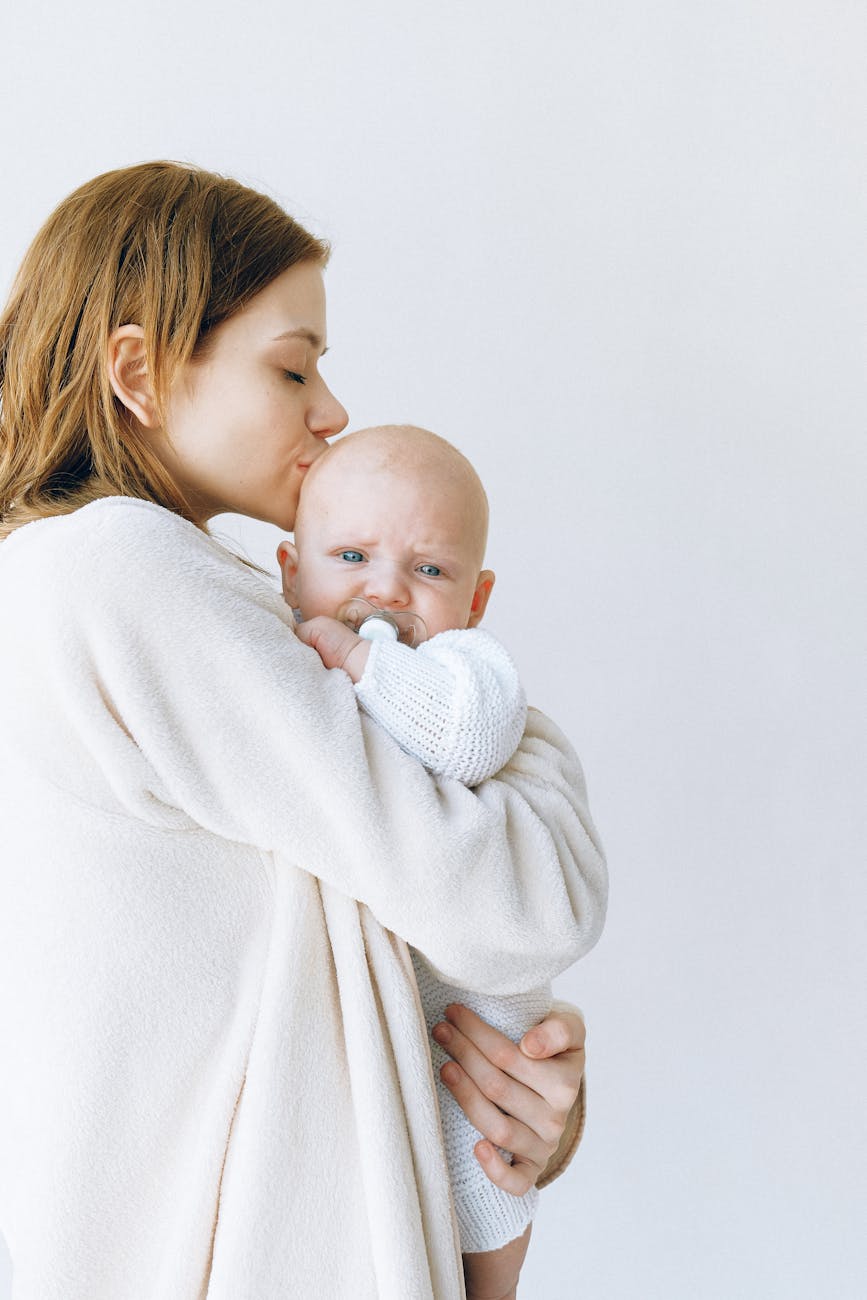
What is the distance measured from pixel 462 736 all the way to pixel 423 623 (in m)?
0.19

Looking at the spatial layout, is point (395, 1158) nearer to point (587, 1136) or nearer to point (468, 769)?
point (468, 769)

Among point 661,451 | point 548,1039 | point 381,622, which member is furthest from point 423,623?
point 661,451

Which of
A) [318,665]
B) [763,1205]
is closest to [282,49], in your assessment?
[318,665]

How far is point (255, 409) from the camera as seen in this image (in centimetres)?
132

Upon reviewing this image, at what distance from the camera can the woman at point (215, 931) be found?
1052mm

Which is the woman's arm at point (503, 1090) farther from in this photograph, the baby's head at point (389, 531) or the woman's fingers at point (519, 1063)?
the baby's head at point (389, 531)

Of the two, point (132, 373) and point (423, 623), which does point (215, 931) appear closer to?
point (423, 623)

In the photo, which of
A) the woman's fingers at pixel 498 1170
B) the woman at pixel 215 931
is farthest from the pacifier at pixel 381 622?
the woman's fingers at pixel 498 1170

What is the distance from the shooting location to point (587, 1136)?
2.42 meters

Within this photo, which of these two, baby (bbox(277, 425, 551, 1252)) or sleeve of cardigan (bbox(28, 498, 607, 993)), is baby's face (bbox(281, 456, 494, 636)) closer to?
baby (bbox(277, 425, 551, 1252))

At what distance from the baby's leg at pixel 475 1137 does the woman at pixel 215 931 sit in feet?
0.33

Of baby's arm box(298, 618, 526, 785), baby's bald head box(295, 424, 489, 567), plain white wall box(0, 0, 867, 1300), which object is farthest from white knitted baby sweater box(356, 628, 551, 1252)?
plain white wall box(0, 0, 867, 1300)

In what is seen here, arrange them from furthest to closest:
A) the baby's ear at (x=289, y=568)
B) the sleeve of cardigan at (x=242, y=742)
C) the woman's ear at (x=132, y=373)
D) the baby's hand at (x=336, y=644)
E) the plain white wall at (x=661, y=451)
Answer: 1. the plain white wall at (x=661, y=451)
2. the baby's ear at (x=289, y=568)
3. the woman's ear at (x=132, y=373)
4. the baby's hand at (x=336, y=644)
5. the sleeve of cardigan at (x=242, y=742)

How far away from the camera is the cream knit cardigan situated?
105cm
